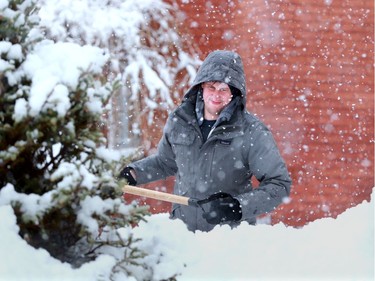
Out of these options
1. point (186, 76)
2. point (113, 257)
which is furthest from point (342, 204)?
point (113, 257)

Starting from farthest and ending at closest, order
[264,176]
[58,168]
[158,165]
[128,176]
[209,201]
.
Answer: [158,165]
[128,176]
[264,176]
[209,201]
[58,168]

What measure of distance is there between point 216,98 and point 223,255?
1.46 meters

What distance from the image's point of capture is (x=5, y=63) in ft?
7.68

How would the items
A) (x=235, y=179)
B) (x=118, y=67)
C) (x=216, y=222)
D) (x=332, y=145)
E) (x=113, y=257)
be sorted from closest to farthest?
1. (x=113, y=257)
2. (x=216, y=222)
3. (x=235, y=179)
4. (x=118, y=67)
5. (x=332, y=145)

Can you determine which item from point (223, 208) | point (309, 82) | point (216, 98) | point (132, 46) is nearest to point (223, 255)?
point (223, 208)

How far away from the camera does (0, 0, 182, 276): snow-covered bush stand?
2.23 meters

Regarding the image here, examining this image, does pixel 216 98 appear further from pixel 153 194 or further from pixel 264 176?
pixel 153 194

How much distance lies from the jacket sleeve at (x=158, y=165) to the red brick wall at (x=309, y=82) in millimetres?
3923

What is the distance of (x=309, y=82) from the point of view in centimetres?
856

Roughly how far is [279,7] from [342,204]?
2.81m

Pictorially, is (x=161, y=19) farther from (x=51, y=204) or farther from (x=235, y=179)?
(x=51, y=204)

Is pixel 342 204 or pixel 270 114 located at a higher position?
pixel 270 114

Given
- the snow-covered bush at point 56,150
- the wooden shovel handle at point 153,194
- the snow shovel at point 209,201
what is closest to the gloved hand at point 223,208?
the snow shovel at point 209,201

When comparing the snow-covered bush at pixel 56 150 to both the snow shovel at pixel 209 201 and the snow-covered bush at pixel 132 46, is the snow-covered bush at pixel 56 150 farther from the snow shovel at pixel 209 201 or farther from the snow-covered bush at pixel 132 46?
the snow-covered bush at pixel 132 46
